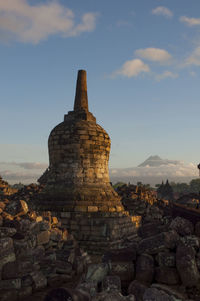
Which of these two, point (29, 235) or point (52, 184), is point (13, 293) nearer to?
point (29, 235)

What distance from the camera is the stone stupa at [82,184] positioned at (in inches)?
484

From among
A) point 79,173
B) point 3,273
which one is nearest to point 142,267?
point 3,273

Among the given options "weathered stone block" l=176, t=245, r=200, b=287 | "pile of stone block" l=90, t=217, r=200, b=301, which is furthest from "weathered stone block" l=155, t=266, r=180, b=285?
"weathered stone block" l=176, t=245, r=200, b=287

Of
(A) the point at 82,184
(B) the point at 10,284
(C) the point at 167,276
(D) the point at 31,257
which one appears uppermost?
(A) the point at 82,184

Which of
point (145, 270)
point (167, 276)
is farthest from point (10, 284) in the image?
point (167, 276)

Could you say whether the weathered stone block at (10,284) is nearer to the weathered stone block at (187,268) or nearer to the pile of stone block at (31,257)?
the pile of stone block at (31,257)

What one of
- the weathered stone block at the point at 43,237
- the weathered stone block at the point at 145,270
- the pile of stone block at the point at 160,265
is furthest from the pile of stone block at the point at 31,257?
the weathered stone block at the point at 145,270

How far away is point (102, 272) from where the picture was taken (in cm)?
633

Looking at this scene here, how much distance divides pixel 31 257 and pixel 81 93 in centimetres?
965

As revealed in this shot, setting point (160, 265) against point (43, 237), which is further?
point (43, 237)

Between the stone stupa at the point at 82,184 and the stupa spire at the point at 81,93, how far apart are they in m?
0.35

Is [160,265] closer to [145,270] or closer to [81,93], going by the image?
[145,270]

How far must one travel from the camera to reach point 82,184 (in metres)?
13.7

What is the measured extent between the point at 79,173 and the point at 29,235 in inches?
210
